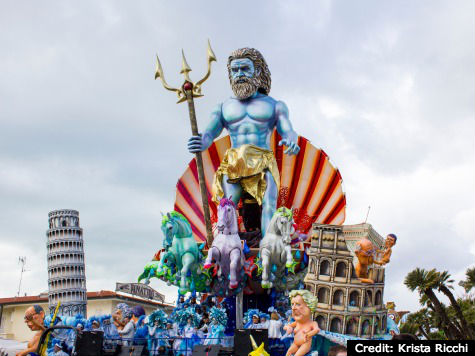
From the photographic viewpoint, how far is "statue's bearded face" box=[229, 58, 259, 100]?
12031 mm

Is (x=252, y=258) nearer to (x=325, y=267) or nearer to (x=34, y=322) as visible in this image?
(x=325, y=267)

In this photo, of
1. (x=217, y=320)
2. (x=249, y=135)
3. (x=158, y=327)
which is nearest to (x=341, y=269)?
(x=217, y=320)

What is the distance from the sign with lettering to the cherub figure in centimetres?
2803

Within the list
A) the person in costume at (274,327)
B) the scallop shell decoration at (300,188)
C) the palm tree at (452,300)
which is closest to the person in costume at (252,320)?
the person in costume at (274,327)

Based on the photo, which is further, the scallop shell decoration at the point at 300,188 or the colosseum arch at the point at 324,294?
the scallop shell decoration at the point at 300,188

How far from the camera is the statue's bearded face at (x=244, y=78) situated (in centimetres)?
1203

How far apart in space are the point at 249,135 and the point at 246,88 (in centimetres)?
103

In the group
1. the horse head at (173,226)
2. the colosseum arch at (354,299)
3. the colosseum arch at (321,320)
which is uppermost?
the horse head at (173,226)

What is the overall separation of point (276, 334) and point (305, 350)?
1785 millimetres

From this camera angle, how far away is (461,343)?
5.14 meters

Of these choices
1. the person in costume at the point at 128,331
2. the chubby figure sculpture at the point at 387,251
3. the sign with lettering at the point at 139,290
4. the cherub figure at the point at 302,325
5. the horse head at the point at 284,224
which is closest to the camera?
the cherub figure at the point at 302,325

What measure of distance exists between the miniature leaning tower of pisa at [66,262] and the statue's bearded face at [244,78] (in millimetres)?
14123

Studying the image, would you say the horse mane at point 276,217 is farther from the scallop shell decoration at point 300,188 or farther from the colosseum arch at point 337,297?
the scallop shell decoration at point 300,188

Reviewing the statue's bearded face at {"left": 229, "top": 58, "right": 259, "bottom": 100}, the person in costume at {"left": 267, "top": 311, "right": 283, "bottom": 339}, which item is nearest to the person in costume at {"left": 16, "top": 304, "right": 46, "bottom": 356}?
the person in costume at {"left": 267, "top": 311, "right": 283, "bottom": 339}
